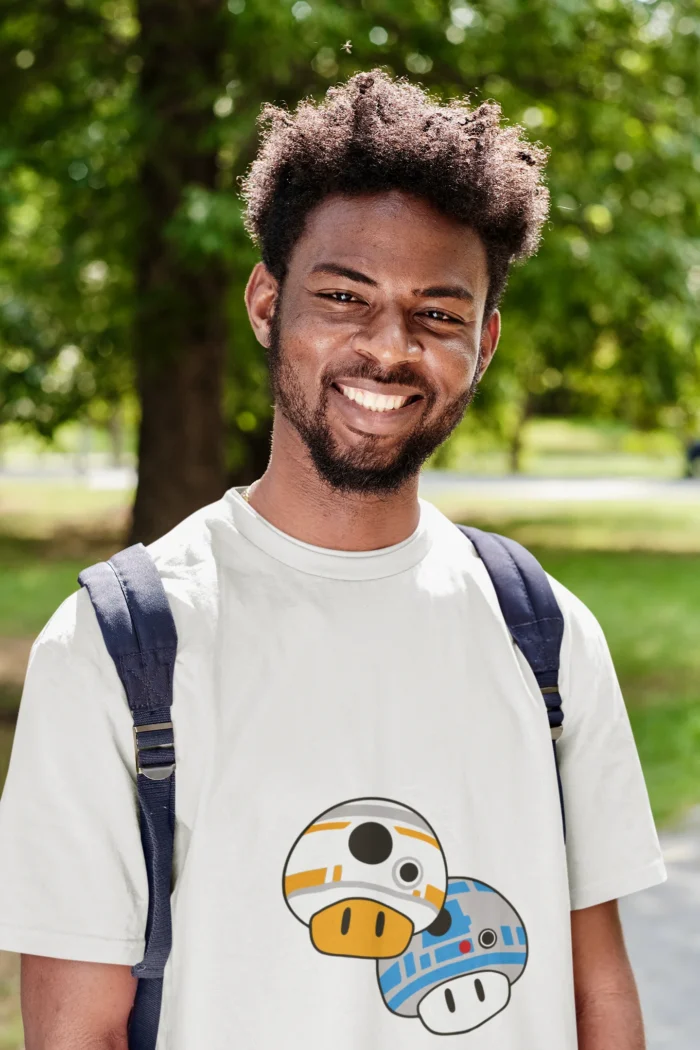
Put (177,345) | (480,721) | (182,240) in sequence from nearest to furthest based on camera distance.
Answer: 1. (480,721)
2. (182,240)
3. (177,345)

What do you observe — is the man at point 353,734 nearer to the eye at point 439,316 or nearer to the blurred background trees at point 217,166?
the eye at point 439,316

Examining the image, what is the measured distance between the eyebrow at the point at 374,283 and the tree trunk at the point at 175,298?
21.4 ft

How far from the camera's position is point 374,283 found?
72.2 inches

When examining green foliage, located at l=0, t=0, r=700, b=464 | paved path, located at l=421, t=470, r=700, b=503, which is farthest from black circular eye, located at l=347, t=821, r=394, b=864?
paved path, located at l=421, t=470, r=700, b=503

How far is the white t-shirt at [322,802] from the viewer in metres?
1.60

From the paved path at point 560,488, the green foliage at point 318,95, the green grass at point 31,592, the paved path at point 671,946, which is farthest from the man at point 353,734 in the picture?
the paved path at point 560,488

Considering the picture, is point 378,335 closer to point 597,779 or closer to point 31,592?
point 597,779

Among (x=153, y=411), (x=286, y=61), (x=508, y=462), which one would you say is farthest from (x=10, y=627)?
(x=508, y=462)

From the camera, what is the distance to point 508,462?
44.8 metres

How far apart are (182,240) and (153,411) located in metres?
1.98

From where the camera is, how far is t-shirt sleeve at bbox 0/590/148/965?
1592 millimetres

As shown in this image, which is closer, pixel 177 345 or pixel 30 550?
pixel 177 345

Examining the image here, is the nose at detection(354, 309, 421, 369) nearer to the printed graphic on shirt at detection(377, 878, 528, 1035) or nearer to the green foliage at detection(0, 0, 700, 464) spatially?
the printed graphic on shirt at detection(377, 878, 528, 1035)

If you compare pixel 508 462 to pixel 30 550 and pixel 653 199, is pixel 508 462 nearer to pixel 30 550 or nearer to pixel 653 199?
pixel 30 550
